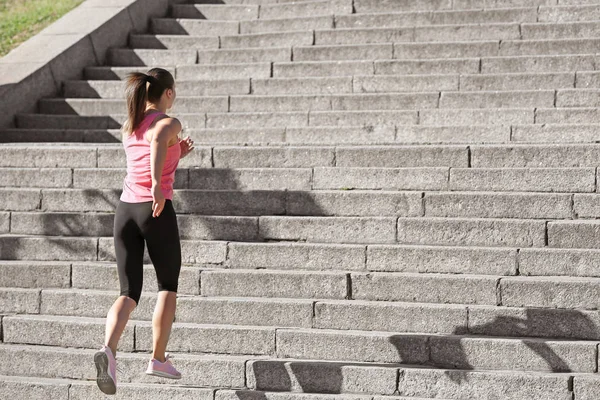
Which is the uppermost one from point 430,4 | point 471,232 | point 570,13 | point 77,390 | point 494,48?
point 430,4

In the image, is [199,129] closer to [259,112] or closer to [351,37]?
[259,112]

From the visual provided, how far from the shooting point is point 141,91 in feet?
19.1

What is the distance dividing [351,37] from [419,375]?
558 centimetres

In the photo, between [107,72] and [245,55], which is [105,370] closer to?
[245,55]

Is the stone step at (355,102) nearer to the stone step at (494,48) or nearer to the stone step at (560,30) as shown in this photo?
the stone step at (494,48)

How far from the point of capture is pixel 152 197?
5.75m

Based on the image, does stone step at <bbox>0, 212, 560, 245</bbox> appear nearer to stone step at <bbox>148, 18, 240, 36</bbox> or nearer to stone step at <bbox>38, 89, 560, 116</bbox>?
stone step at <bbox>38, 89, 560, 116</bbox>

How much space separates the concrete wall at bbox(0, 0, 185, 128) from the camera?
1066cm

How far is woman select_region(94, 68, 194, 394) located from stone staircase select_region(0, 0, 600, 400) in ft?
2.66

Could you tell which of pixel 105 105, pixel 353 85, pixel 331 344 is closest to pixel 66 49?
pixel 105 105

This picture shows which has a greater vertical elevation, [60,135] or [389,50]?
[389,50]

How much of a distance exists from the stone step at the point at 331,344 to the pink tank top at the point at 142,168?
1.31m

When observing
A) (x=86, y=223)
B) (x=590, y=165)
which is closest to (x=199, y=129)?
(x=86, y=223)

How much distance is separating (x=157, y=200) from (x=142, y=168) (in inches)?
9.8
